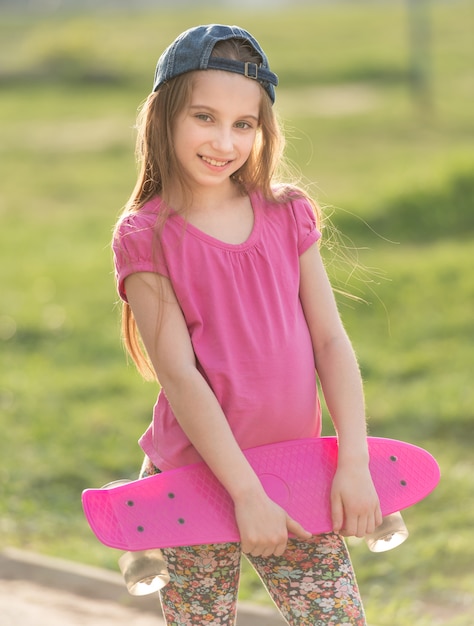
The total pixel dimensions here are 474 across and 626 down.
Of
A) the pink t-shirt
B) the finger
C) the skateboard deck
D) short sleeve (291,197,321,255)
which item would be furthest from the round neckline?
the finger

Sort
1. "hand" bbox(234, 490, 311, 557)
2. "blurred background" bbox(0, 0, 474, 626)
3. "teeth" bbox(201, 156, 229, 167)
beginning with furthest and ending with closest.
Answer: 1. "blurred background" bbox(0, 0, 474, 626)
2. "teeth" bbox(201, 156, 229, 167)
3. "hand" bbox(234, 490, 311, 557)

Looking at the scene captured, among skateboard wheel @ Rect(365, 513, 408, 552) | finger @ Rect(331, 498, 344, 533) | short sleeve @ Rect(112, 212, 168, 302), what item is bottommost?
skateboard wheel @ Rect(365, 513, 408, 552)

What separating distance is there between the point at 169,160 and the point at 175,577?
0.83m

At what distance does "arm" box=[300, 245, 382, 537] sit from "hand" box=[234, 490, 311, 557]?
12 cm

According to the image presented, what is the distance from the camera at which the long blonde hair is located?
203 centimetres

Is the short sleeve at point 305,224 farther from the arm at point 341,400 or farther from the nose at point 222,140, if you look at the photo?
the nose at point 222,140

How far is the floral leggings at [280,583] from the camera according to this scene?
2055 mm

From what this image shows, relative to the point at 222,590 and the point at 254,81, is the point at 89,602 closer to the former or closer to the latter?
the point at 222,590

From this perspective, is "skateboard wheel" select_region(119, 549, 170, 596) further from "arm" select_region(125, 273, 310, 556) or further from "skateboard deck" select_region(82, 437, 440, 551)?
"arm" select_region(125, 273, 310, 556)

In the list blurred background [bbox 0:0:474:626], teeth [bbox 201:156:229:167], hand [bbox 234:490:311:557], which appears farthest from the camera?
blurred background [bbox 0:0:474:626]

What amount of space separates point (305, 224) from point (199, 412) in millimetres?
453

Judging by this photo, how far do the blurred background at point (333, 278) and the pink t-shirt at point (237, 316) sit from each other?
0.19 metres

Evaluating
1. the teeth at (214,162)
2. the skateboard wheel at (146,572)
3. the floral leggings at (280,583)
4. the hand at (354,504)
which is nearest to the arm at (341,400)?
the hand at (354,504)

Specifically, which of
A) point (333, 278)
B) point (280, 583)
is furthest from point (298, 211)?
point (333, 278)
